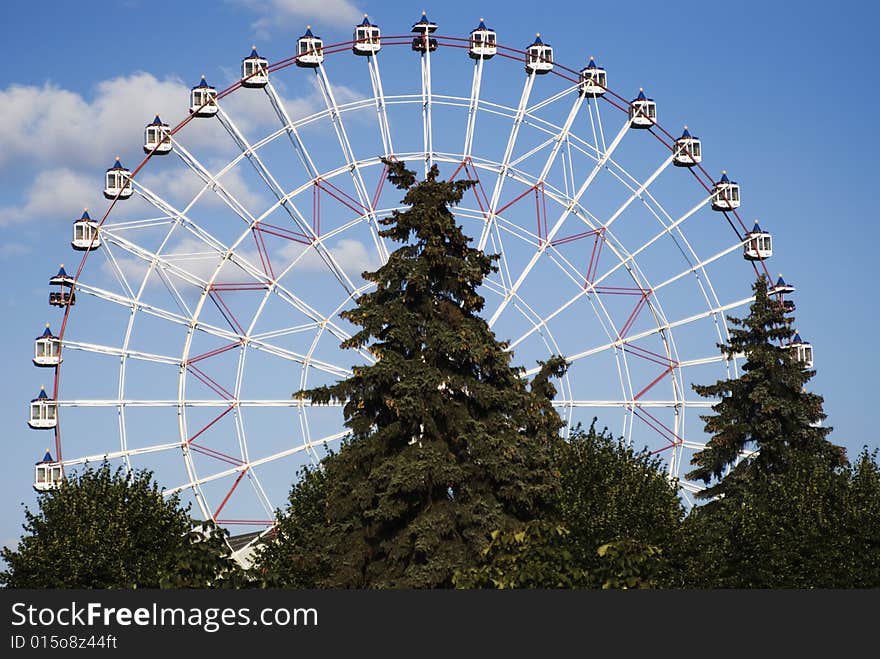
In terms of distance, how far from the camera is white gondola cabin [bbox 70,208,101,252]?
55.3 meters

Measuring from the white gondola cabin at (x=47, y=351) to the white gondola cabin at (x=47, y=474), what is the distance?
141 inches

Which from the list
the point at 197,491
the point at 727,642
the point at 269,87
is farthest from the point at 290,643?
the point at 269,87

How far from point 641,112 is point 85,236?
23246 mm

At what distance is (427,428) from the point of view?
125 ft

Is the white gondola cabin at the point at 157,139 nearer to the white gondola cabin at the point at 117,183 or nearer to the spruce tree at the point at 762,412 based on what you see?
the white gondola cabin at the point at 117,183

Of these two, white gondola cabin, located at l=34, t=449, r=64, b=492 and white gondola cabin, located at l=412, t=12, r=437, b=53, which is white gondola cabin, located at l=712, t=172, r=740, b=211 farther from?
white gondola cabin, located at l=34, t=449, r=64, b=492

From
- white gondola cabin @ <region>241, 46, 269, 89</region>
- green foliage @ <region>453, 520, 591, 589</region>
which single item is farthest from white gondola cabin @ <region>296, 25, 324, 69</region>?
green foliage @ <region>453, 520, 591, 589</region>

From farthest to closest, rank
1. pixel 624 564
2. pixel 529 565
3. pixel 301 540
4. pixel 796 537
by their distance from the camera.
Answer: pixel 301 540 < pixel 796 537 < pixel 624 564 < pixel 529 565

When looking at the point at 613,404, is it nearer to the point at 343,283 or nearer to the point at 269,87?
the point at 343,283

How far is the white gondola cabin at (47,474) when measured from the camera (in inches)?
2047

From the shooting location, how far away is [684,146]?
59.8m

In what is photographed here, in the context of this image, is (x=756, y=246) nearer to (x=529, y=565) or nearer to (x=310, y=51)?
(x=310, y=51)

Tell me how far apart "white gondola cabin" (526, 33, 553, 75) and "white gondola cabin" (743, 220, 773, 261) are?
Result: 11.1 metres

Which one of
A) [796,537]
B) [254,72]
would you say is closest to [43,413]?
[254,72]
